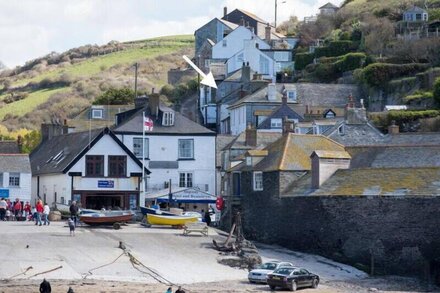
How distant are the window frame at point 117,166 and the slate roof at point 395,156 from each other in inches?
531

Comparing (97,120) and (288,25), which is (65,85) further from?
(97,120)

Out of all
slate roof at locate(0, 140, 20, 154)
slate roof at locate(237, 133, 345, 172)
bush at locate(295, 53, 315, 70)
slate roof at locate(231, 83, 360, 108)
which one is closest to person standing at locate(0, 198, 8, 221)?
slate roof at locate(237, 133, 345, 172)

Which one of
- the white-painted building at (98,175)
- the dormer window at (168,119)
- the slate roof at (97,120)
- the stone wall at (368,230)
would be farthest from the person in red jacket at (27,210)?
the slate roof at (97,120)

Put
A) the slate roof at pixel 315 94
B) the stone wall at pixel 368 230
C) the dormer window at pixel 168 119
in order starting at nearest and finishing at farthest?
the stone wall at pixel 368 230 → the dormer window at pixel 168 119 → the slate roof at pixel 315 94

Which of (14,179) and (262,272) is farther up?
(14,179)

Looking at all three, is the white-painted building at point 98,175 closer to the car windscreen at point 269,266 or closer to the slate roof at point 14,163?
the slate roof at point 14,163

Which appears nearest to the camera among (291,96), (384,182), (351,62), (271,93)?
(384,182)

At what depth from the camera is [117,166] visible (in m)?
67.4

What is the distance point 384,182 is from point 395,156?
6.87 metres

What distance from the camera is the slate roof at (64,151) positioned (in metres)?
66.8

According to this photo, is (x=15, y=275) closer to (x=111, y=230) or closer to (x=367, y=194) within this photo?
(x=111, y=230)

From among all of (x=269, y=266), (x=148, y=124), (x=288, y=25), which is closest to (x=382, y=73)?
(x=148, y=124)

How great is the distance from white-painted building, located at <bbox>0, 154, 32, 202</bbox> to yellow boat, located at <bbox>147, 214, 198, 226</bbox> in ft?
33.8

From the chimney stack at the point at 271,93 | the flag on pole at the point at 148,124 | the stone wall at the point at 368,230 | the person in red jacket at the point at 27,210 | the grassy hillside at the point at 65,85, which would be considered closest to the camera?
the stone wall at the point at 368,230
